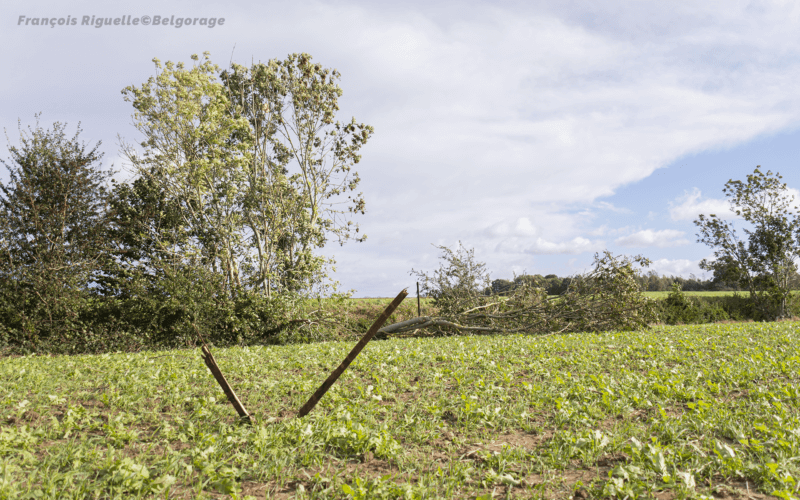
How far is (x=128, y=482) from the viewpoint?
300 cm

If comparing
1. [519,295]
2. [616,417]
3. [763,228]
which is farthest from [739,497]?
[763,228]

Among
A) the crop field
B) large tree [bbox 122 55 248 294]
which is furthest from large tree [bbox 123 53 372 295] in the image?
the crop field

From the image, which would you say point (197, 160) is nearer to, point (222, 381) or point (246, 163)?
point (246, 163)

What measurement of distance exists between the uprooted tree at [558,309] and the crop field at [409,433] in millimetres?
8650

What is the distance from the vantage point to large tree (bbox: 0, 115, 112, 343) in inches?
527

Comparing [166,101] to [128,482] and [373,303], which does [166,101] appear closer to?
[373,303]

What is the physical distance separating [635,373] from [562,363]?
1079mm

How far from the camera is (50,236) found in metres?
14.3

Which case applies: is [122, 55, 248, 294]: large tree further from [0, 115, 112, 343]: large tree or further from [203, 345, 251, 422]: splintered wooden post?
[203, 345, 251, 422]: splintered wooden post

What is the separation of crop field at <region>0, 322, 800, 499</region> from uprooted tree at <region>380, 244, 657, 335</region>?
865 cm

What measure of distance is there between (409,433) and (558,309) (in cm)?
1284

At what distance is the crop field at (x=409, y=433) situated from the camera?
3217 millimetres

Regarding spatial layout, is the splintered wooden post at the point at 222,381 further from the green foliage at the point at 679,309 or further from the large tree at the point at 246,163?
the green foliage at the point at 679,309

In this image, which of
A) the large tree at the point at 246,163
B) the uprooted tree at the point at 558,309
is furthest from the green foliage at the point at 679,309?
the large tree at the point at 246,163
